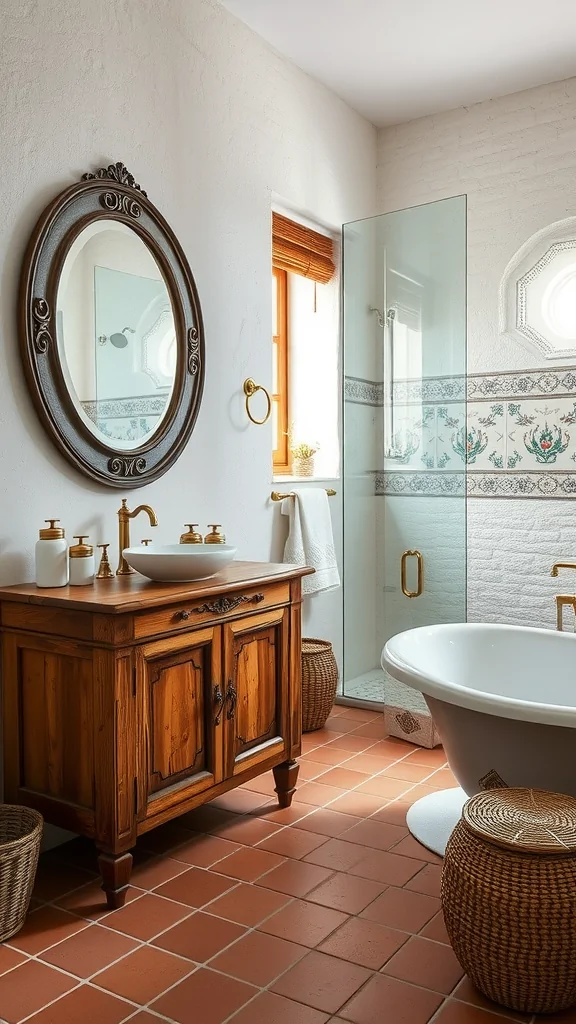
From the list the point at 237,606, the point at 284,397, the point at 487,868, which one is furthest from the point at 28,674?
the point at 284,397

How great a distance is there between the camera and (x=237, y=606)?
2574 mm

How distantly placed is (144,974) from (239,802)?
3.33 feet

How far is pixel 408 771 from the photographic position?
315cm

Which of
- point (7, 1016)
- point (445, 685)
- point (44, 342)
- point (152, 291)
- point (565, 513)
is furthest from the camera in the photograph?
point (565, 513)

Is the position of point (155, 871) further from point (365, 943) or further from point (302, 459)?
point (302, 459)

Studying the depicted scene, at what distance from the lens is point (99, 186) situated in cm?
267

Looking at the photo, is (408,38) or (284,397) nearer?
(408,38)

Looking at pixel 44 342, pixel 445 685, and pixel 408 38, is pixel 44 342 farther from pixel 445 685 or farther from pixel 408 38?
pixel 408 38

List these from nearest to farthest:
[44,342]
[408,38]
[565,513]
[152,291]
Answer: [44,342] → [152,291] → [408,38] → [565,513]

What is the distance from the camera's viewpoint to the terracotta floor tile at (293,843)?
2508mm

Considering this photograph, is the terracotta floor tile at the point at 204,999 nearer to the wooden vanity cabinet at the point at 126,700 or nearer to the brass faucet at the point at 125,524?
the wooden vanity cabinet at the point at 126,700

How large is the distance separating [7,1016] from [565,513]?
3.07m

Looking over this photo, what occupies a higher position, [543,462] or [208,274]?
[208,274]

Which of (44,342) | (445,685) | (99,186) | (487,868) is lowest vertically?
(487,868)
